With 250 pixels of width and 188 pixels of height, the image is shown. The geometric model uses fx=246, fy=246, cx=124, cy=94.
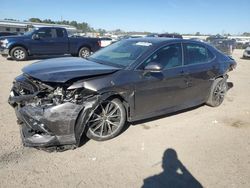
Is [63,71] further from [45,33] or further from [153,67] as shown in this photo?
[45,33]

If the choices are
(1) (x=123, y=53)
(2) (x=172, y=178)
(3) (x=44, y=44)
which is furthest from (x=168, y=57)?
(3) (x=44, y=44)

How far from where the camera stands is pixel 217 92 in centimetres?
597

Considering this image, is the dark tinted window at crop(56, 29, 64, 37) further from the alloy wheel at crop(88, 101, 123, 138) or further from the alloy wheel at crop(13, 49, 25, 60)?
the alloy wheel at crop(88, 101, 123, 138)

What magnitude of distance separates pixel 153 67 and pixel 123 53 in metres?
0.89

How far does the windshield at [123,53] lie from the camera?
435 centimetres

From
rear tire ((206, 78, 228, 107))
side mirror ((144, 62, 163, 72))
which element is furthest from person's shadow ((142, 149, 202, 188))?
rear tire ((206, 78, 228, 107))

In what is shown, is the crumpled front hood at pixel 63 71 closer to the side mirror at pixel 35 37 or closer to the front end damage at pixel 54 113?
the front end damage at pixel 54 113

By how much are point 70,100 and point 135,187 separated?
1479mm

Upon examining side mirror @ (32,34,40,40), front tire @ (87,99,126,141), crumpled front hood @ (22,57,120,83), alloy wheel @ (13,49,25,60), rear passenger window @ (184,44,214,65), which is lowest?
front tire @ (87,99,126,141)

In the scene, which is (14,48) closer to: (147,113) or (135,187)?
(147,113)

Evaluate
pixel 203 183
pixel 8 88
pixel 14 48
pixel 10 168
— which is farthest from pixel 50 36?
pixel 203 183

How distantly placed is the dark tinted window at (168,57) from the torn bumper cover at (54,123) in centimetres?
151

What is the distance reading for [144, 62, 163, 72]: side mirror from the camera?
4043mm

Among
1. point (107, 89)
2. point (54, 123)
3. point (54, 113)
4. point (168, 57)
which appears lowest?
point (54, 123)
